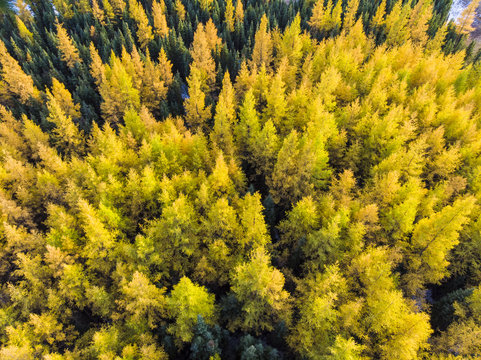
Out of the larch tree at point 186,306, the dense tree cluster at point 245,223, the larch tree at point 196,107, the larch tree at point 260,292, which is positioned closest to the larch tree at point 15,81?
the dense tree cluster at point 245,223

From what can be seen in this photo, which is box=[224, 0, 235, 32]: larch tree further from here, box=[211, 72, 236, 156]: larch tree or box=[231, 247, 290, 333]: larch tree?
box=[231, 247, 290, 333]: larch tree

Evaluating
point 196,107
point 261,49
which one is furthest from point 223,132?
point 261,49

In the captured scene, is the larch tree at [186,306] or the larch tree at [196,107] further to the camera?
the larch tree at [196,107]

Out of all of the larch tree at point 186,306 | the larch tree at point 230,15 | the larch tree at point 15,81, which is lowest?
the larch tree at point 186,306

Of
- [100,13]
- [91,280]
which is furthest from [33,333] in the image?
[100,13]

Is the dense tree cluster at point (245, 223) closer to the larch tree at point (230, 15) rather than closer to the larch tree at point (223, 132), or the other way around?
the larch tree at point (223, 132)

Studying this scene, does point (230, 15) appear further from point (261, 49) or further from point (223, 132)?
point (223, 132)

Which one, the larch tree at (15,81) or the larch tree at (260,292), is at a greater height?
the larch tree at (15,81)

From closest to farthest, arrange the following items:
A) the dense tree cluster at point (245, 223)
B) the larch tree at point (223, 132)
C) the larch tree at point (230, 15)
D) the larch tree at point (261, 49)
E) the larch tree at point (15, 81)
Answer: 1. the dense tree cluster at point (245, 223)
2. the larch tree at point (223, 132)
3. the larch tree at point (15, 81)
4. the larch tree at point (261, 49)
5. the larch tree at point (230, 15)

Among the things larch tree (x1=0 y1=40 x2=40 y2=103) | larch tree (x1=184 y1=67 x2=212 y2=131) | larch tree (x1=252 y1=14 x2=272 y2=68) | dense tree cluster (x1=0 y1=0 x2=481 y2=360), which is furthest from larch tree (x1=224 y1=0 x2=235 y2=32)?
larch tree (x1=0 y1=40 x2=40 y2=103)
